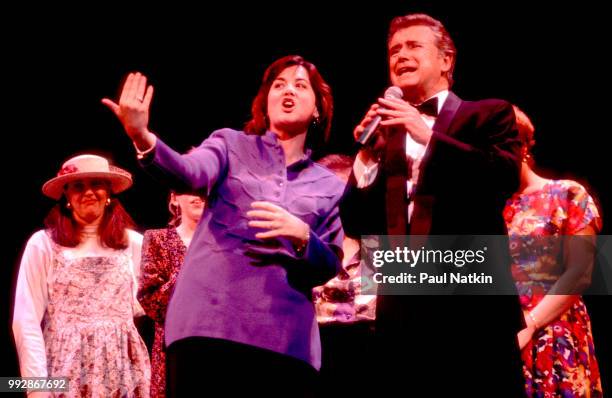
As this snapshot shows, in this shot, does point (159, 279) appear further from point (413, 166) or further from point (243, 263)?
point (413, 166)

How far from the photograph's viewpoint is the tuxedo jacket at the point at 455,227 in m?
A: 1.79

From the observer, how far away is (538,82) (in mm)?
3664

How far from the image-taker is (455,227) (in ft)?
6.09

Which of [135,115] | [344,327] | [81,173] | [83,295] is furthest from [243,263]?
[81,173]

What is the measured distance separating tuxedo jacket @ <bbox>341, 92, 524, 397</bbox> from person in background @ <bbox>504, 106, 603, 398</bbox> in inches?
32.6

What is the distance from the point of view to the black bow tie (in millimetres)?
2037

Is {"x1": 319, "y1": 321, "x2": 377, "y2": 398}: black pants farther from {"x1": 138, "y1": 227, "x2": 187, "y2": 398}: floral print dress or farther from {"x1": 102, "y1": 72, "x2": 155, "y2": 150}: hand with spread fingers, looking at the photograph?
{"x1": 102, "y1": 72, "x2": 155, "y2": 150}: hand with spread fingers

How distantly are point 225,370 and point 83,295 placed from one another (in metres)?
1.64

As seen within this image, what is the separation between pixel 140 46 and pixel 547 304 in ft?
8.24

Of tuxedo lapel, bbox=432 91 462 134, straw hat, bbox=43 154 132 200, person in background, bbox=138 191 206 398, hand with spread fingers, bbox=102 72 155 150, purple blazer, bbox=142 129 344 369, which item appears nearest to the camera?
hand with spread fingers, bbox=102 72 155 150

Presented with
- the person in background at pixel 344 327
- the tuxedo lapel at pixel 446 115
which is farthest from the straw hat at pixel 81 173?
the tuxedo lapel at pixel 446 115

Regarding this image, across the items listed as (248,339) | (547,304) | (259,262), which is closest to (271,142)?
(259,262)

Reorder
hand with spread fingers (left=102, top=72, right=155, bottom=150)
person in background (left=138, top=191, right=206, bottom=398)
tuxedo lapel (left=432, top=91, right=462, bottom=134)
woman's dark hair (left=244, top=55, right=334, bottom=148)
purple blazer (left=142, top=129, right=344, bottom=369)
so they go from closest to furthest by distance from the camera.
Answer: hand with spread fingers (left=102, top=72, right=155, bottom=150)
purple blazer (left=142, top=129, right=344, bottom=369)
tuxedo lapel (left=432, top=91, right=462, bottom=134)
woman's dark hair (left=244, top=55, right=334, bottom=148)
person in background (left=138, top=191, right=206, bottom=398)

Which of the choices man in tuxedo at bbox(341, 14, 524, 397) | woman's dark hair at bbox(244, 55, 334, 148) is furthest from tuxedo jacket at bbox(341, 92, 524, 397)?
woman's dark hair at bbox(244, 55, 334, 148)
